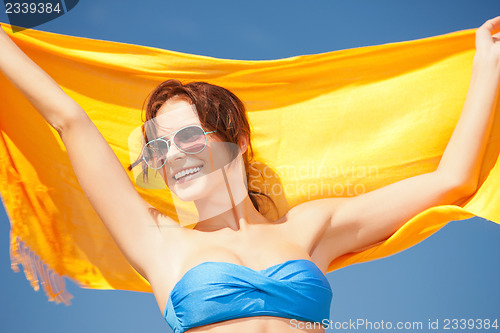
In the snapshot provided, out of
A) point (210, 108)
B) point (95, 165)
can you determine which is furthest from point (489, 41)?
point (95, 165)

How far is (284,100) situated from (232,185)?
0.71 m

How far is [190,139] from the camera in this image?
257 centimetres

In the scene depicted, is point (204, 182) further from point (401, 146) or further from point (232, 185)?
point (401, 146)

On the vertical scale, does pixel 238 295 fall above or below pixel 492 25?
below

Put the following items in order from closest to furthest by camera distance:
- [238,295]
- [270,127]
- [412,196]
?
[238,295], [412,196], [270,127]

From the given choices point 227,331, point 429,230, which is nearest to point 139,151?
point 227,331

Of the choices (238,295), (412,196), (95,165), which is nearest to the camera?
(238,295)

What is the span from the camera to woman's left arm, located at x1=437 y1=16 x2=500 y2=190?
8.84 feet

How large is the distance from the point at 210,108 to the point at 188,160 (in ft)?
0.99

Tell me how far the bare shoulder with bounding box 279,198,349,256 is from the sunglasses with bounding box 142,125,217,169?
0.55m

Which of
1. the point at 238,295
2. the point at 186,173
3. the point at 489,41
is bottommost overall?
the point at 238,295

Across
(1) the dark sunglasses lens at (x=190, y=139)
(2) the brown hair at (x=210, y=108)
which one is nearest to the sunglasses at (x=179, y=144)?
(1) the dark sunglasses lens at (x=190, y=139)

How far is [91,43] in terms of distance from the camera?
9.97 feet

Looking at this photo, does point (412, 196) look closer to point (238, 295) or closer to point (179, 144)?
point (238, 295)
